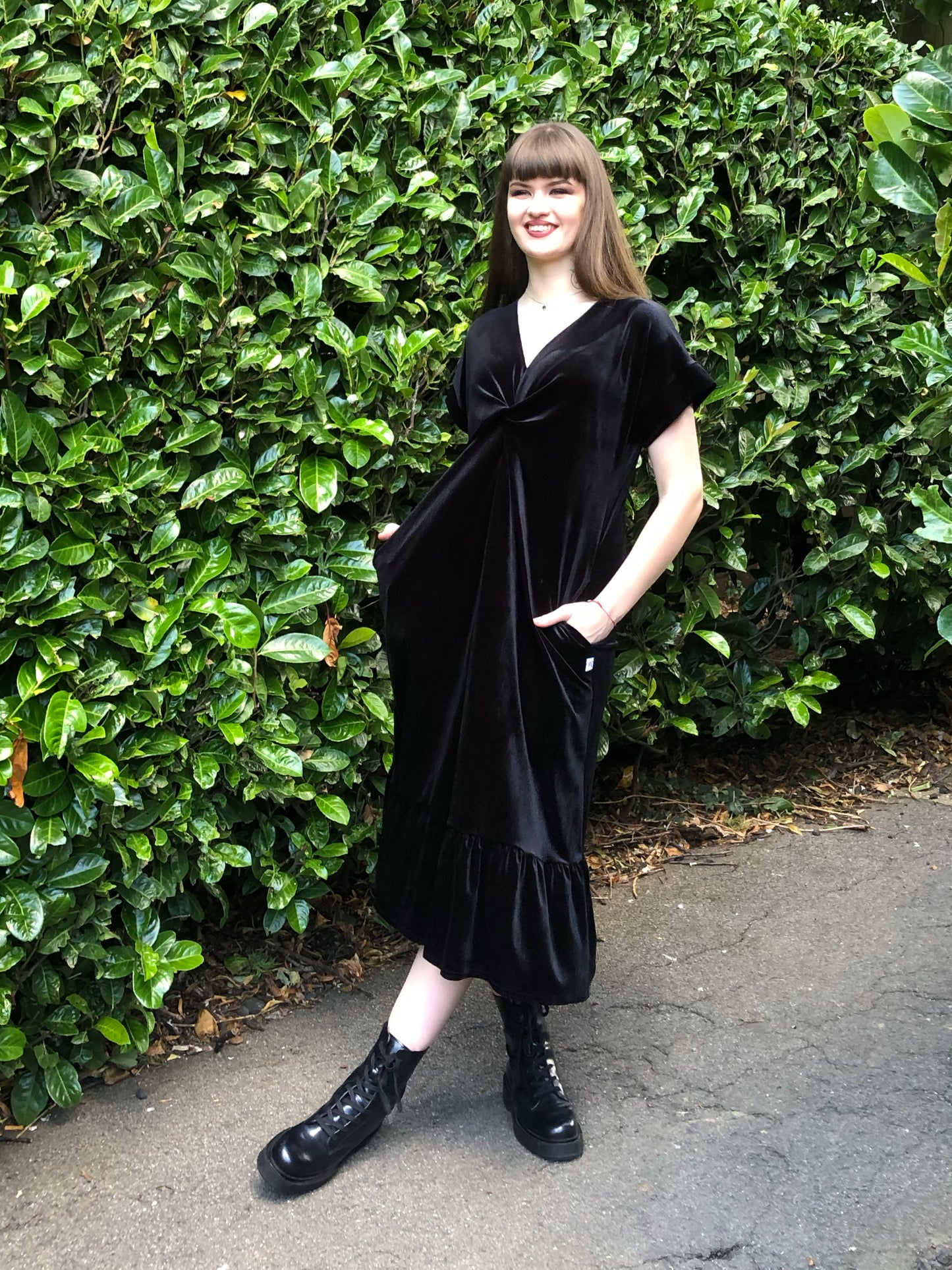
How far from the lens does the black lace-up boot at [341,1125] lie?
230 cm

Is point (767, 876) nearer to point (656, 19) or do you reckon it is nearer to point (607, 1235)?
point (607, 1235)

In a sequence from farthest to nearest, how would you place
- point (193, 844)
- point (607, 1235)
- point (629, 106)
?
point (629, 106) < point (193, 844) < point (607, 1235)

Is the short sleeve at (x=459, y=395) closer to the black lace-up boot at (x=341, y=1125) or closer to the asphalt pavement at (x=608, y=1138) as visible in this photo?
the black lace-up boot at (x=341, y=1125)

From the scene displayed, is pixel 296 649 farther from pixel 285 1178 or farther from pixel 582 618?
pixel 285 1178

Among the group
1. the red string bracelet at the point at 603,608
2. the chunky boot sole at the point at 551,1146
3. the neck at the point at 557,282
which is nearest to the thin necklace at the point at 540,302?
the neck at the point at 557,282

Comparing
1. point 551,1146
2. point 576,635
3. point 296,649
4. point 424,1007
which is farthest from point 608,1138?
point 296,649

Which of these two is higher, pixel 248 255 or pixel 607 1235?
pixel 248 255

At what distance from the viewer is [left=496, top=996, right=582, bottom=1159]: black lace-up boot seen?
2438 mm

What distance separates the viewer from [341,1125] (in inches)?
92.3

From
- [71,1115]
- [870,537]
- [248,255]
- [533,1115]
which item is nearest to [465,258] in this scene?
[248,255]

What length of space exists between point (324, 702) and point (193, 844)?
1.46ft

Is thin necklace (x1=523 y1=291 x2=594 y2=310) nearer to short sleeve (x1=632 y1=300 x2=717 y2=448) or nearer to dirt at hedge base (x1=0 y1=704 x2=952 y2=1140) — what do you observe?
short sleeve (x1=632 y1=300 x2=717 y2=448)

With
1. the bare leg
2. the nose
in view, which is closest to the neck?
the nose

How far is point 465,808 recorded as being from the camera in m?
2.29
